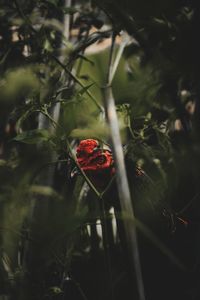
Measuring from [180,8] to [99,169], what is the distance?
0.31 m

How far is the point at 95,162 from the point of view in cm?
87

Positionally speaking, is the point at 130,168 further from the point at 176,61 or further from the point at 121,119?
the point at 176,61

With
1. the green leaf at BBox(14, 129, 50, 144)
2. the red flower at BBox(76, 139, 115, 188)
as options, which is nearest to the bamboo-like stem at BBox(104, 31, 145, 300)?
the green leaf at BBox(14, 129, 50, 144)

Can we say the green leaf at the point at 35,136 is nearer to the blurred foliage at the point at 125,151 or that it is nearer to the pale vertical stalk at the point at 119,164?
the blurred foliage at the point at 125,151

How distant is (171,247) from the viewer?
0.99 meters

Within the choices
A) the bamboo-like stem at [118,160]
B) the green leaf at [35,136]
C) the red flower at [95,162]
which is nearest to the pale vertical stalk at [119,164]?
the bamboo-like stem at [118,160]

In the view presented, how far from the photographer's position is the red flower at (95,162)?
2.85 ft

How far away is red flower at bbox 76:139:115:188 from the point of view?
0.87 meters

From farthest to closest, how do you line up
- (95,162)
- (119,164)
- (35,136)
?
1. (95,162)
2. (35,136)
3. (119,164)

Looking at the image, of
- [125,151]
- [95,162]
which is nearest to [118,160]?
[125,151]

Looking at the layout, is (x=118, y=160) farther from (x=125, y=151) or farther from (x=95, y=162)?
(x=95, y=162)

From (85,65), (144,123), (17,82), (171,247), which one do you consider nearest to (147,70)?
(17,82)

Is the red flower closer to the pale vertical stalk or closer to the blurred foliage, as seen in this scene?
the blurred foliage

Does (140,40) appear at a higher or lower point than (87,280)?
higher
